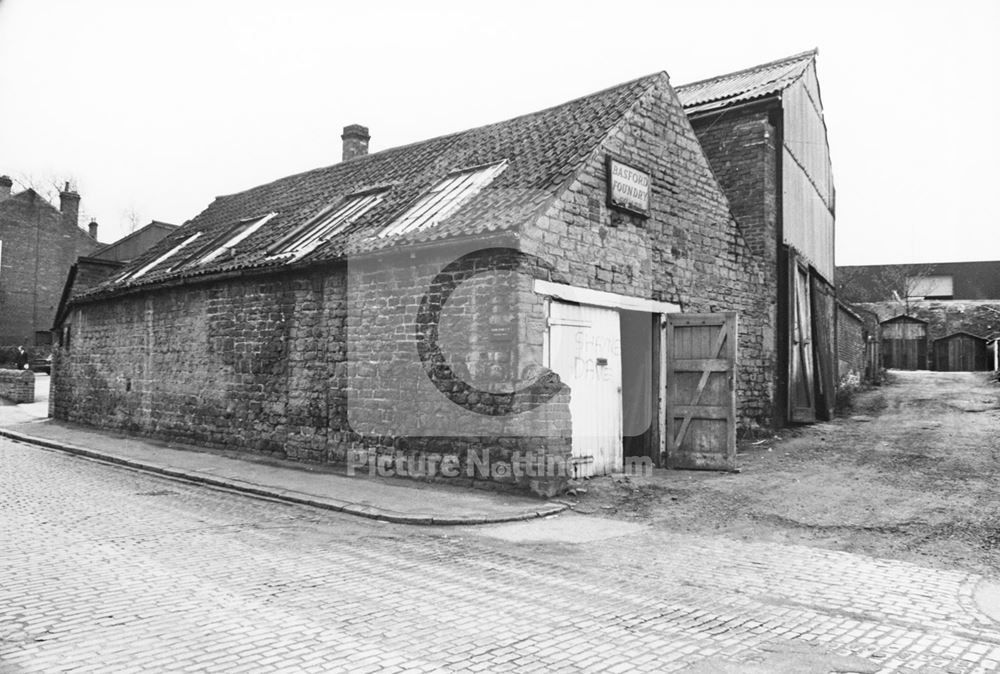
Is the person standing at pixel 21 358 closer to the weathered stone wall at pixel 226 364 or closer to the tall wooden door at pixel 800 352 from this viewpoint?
the weathered stone wall at pixel 226 364

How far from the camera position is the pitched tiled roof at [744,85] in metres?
14.5

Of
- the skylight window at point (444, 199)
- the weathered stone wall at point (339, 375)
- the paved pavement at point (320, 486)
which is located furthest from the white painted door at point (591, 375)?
the skylight window at point (444, 199)

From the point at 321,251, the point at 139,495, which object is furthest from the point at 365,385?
the point at 139,495

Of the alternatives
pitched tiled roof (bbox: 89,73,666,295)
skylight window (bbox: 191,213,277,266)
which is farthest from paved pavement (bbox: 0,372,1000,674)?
skylight window (bbox: 191,213,277,266)

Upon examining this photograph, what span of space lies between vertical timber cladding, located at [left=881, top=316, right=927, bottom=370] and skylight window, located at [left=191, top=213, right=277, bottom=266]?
35.4 m

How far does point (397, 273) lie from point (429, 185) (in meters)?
2.84

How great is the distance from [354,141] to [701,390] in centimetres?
1535

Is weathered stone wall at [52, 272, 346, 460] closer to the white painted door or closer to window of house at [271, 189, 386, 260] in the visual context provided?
window of house at [271, 189, 386, 260]

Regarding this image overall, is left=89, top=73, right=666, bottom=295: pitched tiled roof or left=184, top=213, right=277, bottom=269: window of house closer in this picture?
left=89, top=73, right=666, bottom=295: pitched tiled roof

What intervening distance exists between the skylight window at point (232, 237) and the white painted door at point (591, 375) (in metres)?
8.61

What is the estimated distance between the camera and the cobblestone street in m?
3.86

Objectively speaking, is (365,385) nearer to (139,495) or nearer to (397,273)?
(397,273)

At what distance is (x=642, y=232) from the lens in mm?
10688

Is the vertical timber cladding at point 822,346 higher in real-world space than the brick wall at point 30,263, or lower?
lower
